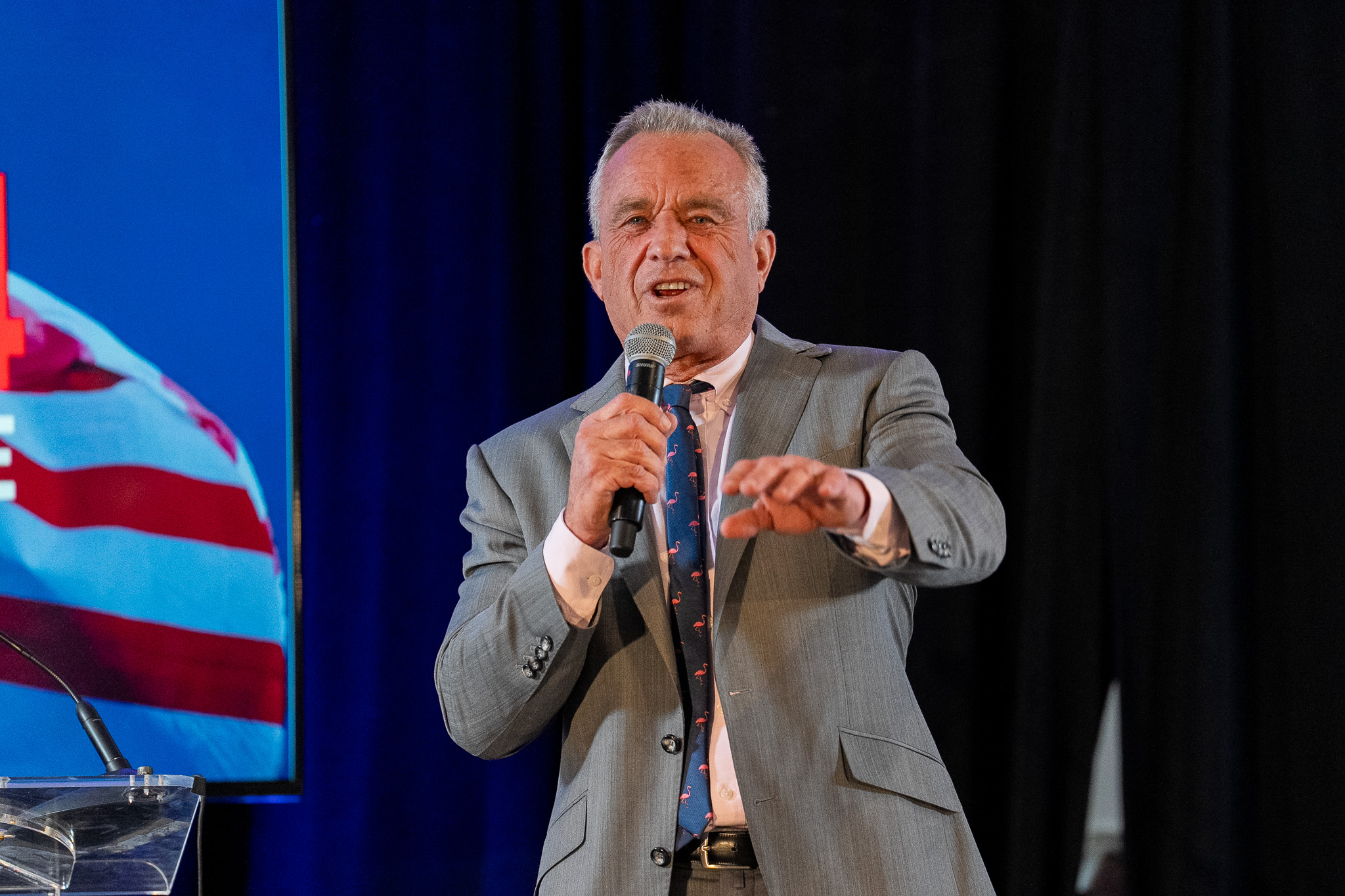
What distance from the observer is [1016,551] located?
7.32ft

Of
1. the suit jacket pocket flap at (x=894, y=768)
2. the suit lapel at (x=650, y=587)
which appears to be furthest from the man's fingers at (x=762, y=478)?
the suit jacket pocket flap at (x=894, y=768)

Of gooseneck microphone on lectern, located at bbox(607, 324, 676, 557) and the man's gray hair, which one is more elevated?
the man's gray hair

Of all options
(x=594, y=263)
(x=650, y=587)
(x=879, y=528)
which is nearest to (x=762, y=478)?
(x=879, y=528)

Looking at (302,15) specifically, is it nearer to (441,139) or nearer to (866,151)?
(441,139)

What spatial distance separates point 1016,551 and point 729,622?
0.95 m

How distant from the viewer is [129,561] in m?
2.25

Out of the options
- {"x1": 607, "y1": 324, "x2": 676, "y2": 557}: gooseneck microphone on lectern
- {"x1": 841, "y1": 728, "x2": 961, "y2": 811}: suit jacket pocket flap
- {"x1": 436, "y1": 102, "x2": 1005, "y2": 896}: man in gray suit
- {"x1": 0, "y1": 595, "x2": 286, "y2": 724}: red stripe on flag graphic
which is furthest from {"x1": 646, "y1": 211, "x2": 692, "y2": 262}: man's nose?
{"x1": 0, "y1": 595, "x2": 286, "y2": 724}: red stripe on flag graphic

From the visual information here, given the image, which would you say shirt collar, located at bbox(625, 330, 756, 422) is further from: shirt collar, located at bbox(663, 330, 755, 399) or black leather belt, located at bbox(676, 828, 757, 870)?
black leather belt, located at bbox(676, 828, 757, 870)

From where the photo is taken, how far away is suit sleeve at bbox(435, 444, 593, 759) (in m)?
1.50

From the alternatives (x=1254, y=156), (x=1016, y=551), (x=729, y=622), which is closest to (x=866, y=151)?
(x=1254, y=156)

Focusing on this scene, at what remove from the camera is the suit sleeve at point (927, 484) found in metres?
1.33

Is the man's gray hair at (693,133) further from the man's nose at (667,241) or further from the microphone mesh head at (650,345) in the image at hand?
the microphone mesh head at (650,345)

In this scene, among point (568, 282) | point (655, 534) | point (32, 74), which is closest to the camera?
point (655, 534)

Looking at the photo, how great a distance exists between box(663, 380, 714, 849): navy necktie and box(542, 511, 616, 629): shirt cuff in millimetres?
128
